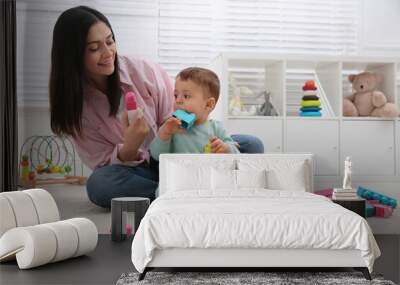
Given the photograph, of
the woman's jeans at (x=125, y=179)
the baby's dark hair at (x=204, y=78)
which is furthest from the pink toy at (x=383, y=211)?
the baby's dark hair at (x=204, y=78)

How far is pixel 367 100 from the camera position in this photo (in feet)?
19.4

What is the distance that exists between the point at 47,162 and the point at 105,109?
0.74m

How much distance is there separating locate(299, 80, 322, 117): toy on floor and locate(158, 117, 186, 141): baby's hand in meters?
1.15

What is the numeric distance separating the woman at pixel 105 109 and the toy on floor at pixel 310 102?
1.74 feet

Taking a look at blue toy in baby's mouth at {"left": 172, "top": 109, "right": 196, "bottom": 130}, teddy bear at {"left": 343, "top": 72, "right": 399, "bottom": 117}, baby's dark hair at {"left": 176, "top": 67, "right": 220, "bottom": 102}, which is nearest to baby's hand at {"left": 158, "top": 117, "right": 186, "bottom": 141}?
blue toy in baby's mouth at {"left": 172, "top": 109, "right": 196, "bottom": 130}

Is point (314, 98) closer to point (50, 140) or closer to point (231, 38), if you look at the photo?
point (231, 38)

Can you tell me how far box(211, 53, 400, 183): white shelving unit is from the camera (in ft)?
18.9

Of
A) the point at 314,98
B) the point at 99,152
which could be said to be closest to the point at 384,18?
the point at 314,98

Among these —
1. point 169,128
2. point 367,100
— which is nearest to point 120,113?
point 169,128

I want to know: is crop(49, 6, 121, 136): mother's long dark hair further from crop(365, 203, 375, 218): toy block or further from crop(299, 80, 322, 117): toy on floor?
crop(365, 203, 375, 218): toy block

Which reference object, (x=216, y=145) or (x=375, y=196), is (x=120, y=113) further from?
(x=375, y=196)

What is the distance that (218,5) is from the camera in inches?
233

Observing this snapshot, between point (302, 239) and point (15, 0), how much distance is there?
3587mm

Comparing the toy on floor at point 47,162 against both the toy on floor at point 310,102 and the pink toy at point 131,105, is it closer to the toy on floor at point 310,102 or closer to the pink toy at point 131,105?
the pink toy at point 131,105
